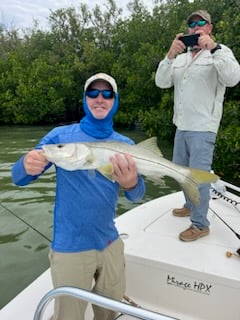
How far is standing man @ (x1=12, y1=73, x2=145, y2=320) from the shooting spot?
183 centimetres

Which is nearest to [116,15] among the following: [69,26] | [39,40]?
[69,26]

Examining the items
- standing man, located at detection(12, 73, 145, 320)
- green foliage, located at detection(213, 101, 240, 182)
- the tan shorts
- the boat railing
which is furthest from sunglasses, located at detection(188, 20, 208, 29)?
green foliage, located at detection(213, 101, 240, 182)

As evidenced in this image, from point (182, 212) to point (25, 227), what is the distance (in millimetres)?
2887

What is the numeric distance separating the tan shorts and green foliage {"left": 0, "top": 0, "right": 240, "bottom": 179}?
749 cm

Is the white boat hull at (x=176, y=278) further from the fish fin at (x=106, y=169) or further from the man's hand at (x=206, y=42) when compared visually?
the man's hand at (x=206, y=42)

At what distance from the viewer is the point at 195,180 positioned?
1951 mm

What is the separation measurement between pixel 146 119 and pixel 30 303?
35.7ft

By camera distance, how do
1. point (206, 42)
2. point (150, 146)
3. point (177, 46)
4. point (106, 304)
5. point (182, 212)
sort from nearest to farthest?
point (106, 304), point (150, 146), point (206, 42), point (177, 46), point (182, 212)

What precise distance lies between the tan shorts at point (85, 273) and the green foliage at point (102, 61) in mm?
7492

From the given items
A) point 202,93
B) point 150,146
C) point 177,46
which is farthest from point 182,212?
point 150,146

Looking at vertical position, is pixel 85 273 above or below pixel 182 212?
above

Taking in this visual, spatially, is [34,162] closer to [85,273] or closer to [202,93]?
[85,273]

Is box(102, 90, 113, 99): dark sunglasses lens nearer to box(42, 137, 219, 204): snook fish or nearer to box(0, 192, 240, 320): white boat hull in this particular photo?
box(42, 137, 219, 204): snook fish

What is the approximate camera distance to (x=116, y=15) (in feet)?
79.3
